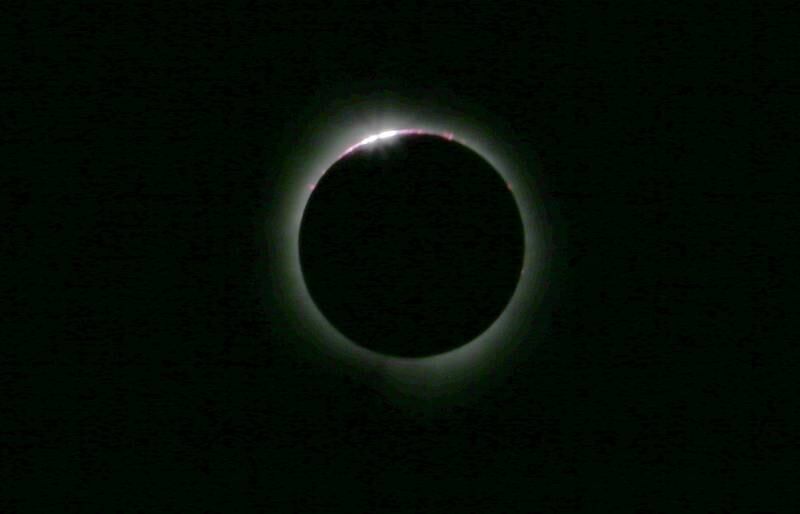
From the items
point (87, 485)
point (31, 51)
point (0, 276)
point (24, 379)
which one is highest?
point (31, 51)

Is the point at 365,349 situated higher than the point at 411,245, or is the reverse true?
the point at 411,245

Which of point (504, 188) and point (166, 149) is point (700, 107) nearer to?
point (504, 188)

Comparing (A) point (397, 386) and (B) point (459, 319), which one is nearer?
(B) point (459, 319)

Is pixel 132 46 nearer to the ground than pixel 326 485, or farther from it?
farther from it

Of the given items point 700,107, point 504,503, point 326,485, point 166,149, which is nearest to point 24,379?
point 166,149
